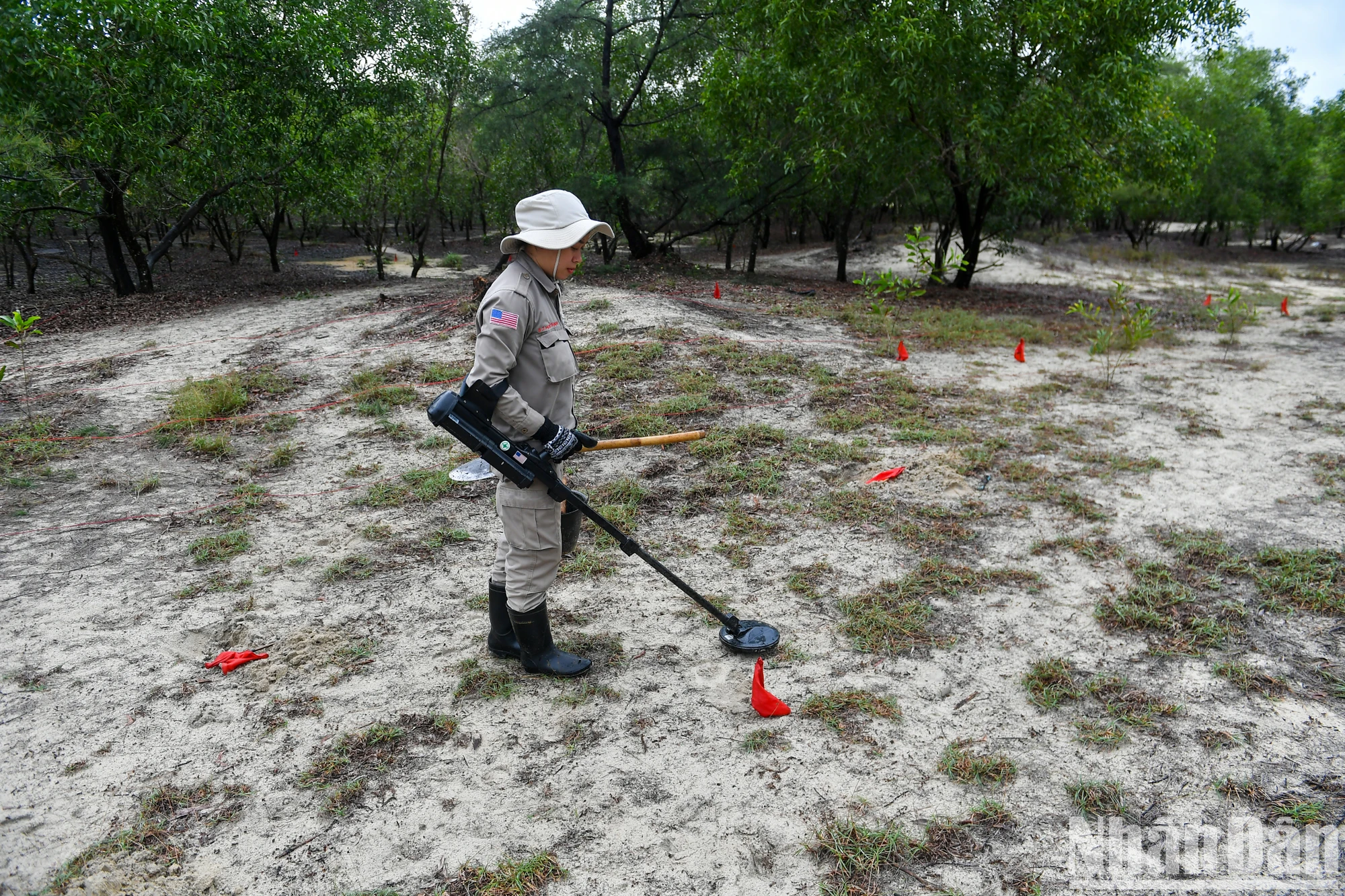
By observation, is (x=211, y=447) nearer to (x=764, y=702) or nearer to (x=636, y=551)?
(x=636, y=551)

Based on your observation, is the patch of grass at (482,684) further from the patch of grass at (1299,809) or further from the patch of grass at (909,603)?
the patch of grass at (1299,809)

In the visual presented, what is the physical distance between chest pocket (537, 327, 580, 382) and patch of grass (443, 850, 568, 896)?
4.93 ft

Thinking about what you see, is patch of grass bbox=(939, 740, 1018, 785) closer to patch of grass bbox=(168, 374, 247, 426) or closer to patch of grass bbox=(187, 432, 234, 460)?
patch of grass bbox=(187, 432, 234, 460)

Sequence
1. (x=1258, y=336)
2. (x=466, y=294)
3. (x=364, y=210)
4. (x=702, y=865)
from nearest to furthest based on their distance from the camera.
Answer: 1. (x=702, y=865)
2. (x=1258, y=336)
3. (x=466, y=294)
4. (x=364, y=210)

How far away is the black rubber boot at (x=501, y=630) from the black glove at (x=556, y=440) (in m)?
0.68

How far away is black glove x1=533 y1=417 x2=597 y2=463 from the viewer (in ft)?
8.87

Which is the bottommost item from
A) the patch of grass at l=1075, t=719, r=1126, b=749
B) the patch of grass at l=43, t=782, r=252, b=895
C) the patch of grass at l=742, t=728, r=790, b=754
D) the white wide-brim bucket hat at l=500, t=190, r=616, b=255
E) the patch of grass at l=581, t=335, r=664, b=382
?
the patch of grass at l=43, t=782, r=252, b=895

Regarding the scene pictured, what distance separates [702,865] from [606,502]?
2.58 metres

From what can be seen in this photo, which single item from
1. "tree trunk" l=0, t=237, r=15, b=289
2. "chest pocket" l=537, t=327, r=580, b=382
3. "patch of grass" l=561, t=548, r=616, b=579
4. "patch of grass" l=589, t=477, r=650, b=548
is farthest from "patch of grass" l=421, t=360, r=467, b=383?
"tree trunk" l=0, t=237, r=15, b=289

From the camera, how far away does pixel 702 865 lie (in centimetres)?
224

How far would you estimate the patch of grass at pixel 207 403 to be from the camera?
6.09m

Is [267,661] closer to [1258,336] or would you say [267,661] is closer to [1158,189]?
[1258,336]

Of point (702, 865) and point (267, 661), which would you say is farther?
point (267, 661)

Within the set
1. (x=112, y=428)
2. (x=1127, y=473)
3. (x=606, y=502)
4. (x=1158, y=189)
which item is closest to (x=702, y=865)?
(x=606, y=502)
